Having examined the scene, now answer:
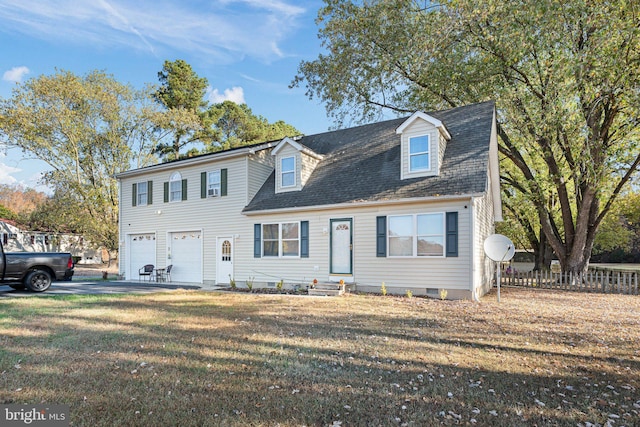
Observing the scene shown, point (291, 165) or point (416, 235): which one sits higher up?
point (291, 165)

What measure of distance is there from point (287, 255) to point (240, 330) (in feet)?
24.3

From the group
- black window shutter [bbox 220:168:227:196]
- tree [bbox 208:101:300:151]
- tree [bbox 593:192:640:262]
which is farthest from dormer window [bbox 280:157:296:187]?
tree [bbox 208:101:300:151]

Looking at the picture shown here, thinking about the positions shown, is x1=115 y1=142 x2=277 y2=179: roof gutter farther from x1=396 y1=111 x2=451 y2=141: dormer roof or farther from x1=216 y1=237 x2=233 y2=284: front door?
x1=396 y1=111 x2=451 y2=141: dormer roof

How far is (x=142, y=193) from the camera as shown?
60.2 feet

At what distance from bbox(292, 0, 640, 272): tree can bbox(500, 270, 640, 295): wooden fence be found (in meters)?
2.13

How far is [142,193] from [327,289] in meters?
→ 11.6

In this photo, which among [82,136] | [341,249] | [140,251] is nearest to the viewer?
[341,249]

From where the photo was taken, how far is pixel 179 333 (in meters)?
6.37

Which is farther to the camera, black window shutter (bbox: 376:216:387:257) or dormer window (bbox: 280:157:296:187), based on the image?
dormer window (bbox: 280:157:296:187)

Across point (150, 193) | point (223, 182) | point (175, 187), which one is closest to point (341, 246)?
point (223, 182)

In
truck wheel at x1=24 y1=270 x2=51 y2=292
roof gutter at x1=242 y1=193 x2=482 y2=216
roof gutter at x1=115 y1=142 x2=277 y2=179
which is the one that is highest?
roof gutter at x1=115 y1=142 x2=277 y2=179

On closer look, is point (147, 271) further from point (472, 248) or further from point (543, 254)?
point (543, 254)

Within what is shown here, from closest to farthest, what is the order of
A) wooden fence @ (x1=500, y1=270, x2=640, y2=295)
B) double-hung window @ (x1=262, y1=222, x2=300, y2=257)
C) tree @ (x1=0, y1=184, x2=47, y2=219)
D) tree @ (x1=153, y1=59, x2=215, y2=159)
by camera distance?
1. wooden fence @ (x1=500, y1=270, x2=640, y2=295)
2. double-hung window @ (x1=262, y1=222, x2=300, y2=257)
3. tree @ (x1=153, y1=59, x2=215, y2=159)
4. tree @ (x1=0, y1=184, x2=47, y2=219)

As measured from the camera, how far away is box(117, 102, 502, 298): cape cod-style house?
1125 centimetres
